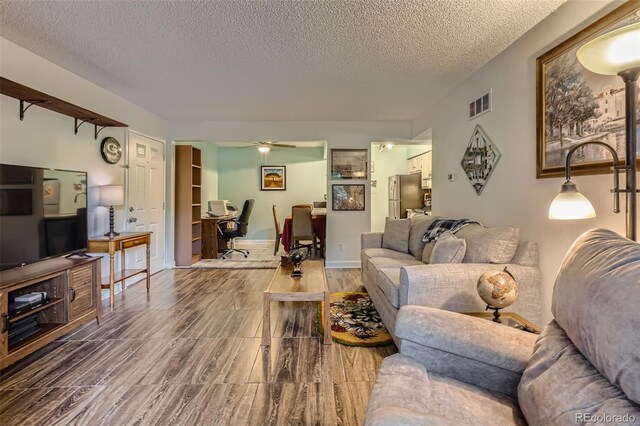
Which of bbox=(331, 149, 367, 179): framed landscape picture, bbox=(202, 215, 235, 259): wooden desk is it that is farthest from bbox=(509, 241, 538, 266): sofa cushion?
bbox=(202, 215, 235, 259): wooden desk

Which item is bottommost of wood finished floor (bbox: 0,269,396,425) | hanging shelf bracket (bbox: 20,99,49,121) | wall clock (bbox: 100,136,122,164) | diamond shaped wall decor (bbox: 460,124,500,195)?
wood finished floor (bbox: 0,269,396,425)

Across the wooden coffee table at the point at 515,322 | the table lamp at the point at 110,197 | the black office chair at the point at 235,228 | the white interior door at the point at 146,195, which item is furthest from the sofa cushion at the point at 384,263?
the black office chair at the point at 235,228

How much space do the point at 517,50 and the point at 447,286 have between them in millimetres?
1973

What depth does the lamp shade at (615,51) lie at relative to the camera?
4.14 feet

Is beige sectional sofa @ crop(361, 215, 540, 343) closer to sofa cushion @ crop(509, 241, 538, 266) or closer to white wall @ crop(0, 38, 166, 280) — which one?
sofa cushion @ crop(509, 241, 538, 266)

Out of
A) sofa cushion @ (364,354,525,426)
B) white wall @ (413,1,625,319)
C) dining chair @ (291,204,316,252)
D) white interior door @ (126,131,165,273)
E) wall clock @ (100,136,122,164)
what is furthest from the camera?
dining chair @ (291,204,316,252)

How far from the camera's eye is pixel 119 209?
4223mm

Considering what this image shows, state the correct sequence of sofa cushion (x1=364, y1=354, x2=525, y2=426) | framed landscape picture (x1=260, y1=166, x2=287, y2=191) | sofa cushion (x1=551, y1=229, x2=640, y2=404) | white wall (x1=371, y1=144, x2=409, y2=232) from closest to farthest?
sofa cushion (x1=551, y1=229, x2=640, y2=404) < sofa cushion (x1=364, y1=354, x2=525, y2=426) < white wall (x1=371, y1=144, x2=409, y2=232) < framed landscape picture (x1=260, y1=166, x2=287, y2=191)

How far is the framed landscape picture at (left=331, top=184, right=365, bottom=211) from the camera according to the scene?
548 centimetres

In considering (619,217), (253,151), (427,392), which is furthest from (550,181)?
(253,151)

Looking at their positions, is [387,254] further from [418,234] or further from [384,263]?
[384,263]

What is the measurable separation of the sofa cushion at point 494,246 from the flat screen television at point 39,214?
10.9ft

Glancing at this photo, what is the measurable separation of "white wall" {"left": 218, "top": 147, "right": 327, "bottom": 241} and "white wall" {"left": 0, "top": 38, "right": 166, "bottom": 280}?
389 cm

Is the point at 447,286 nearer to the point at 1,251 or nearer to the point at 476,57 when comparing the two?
the point at 476,57
